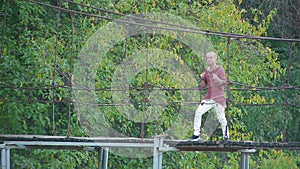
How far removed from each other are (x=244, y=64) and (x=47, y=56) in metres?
2.60

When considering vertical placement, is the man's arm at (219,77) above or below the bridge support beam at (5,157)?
above

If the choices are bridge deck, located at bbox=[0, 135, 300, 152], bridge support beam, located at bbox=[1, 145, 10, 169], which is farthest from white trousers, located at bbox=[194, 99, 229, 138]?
bridge support beam, located at bbox=[1, 145, 10, 169]

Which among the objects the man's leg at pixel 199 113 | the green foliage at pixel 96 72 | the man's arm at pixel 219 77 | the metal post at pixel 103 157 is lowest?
the metal post at pixel 103 157

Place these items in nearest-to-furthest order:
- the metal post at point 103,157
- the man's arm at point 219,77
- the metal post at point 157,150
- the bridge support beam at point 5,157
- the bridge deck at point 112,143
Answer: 1. the bridge deck at point 112,143
2. the man's arm at point 219,77
3. the metal post at point 157,150
4. the bridge support beam at point 5,157
5. the metal post at point 103,157

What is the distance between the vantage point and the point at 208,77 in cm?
697

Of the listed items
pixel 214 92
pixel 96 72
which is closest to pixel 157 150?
pixel 214 92

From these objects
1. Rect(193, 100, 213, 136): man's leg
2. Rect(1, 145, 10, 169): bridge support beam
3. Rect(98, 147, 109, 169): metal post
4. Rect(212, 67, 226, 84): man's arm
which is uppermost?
Rect(212, 67, 226, 84): man's arm

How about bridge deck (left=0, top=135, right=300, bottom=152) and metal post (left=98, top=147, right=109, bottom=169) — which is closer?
bridge deck (left=0, top=135, right=300, bottom=152)

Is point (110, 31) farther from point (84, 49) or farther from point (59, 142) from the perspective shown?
point (59, 142)

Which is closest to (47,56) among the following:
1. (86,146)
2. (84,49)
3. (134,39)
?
(84,49)

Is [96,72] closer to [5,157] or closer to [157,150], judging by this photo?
[5,157]

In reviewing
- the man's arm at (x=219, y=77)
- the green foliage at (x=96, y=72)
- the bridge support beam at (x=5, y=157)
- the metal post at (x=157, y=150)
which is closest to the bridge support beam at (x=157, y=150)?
the metal post at (x=157, y=150)

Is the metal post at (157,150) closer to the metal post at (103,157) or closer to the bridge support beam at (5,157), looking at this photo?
the metal post at (103,157)

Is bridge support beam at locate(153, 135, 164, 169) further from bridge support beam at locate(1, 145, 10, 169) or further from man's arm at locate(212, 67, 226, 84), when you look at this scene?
bridge support beam at locate(1, 145, 10, 169)
